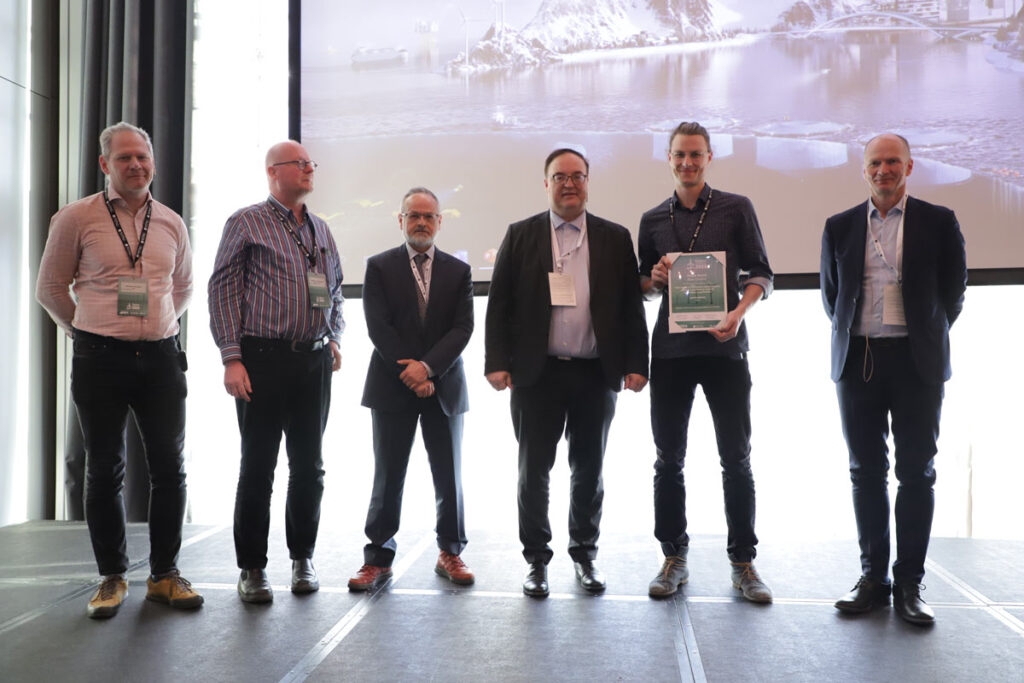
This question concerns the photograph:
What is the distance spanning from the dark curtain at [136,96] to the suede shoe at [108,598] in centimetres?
Result: 175

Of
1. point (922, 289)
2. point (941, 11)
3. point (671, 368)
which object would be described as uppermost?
point (941, 11)

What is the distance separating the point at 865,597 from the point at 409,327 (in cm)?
186

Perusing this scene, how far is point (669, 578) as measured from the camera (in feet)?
9.42

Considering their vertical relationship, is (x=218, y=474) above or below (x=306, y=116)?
below

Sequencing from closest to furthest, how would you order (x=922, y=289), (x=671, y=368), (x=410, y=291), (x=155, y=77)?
(x=922, y=289) → (x=671, y=368) → (x=410, y=291) → (x=155, y=77)

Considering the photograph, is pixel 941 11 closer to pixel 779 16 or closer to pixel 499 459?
pixel 779 16

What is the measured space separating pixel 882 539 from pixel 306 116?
3.60m

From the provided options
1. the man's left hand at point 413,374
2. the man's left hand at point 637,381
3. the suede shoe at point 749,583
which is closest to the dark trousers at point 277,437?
the man's left hand at point 413,374

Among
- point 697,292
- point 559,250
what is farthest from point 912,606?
point 559,250

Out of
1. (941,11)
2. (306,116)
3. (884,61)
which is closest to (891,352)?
(884,61)

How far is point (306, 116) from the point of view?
Result: 4.48 metres

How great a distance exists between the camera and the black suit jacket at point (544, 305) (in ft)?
9.32

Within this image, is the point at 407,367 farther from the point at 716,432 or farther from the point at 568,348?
the point at 716,432

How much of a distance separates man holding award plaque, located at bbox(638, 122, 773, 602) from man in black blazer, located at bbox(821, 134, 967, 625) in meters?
0.32
